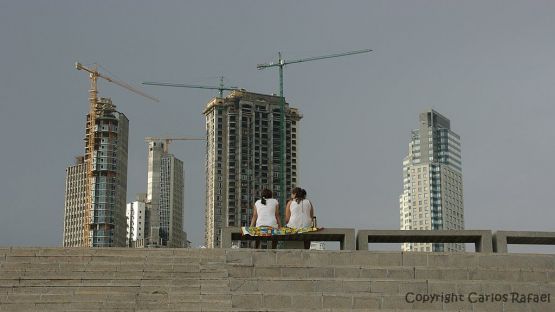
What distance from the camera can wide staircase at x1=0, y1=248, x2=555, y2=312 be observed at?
1648 cm

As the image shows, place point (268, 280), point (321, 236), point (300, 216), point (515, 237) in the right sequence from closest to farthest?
point (268, 280) < point (321, 236) < point (515, 237) < point (300, 216)

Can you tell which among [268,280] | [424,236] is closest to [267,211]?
[268,280]

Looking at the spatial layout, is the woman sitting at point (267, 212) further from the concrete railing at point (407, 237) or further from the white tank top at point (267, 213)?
the concrete railing at point (407, 237)

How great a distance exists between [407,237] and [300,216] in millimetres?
2148

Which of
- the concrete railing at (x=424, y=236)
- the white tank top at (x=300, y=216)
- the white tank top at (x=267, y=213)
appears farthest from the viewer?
the white tank top at (x=300, y=216)

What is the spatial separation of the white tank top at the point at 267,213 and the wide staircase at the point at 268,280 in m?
1.38

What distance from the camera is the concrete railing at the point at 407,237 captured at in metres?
18.8

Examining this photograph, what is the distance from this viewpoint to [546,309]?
17.7 m

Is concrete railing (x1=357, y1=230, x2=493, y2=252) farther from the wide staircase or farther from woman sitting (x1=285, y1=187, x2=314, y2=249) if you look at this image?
woman sitting (x1=285, y1=187, x2=314, y2=249)

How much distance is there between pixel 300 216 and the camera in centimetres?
1939

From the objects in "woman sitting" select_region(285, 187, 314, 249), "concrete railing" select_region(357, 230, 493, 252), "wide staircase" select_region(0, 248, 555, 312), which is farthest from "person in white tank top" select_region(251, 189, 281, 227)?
"concrete railing" select_region(357, 230, 493, 252)

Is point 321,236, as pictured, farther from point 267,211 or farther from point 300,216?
point 267,211

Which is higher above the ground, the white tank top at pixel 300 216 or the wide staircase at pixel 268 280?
the white tank top at pixel 300 216

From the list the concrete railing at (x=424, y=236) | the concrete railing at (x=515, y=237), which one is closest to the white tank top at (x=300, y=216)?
the concrete railing at (x=424, y=236)
